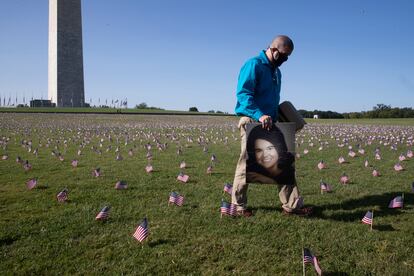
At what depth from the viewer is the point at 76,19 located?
69875 millimetres

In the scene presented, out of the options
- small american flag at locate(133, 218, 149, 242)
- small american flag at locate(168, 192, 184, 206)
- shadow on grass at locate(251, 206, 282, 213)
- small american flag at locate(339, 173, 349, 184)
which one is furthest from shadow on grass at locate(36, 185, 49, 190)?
small american flag at locate(339, 173, 349, 184)

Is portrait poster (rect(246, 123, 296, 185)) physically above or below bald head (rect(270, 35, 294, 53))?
below

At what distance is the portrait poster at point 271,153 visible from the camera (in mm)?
5160

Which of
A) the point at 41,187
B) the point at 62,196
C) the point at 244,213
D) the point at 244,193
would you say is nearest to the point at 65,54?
the point at 41,187

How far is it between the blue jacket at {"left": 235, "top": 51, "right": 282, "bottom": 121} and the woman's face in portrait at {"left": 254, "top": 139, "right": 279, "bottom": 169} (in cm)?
37

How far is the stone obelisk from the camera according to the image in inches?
2688

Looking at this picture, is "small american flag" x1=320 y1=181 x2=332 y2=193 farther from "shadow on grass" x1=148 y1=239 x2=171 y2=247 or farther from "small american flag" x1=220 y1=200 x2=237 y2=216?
"shadow on grass" x1=148 y1=239 x2=171 y2=247

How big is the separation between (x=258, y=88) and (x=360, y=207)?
2.70m

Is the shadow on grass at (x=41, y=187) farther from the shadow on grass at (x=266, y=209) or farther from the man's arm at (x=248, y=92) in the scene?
the man's arm at (x=248, y=92)

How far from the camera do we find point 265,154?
5223 millimetres

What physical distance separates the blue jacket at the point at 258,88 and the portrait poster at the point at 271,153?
27 centimetres

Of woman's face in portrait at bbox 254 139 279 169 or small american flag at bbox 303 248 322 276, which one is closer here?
small american flag at bbox 303 248 322 276

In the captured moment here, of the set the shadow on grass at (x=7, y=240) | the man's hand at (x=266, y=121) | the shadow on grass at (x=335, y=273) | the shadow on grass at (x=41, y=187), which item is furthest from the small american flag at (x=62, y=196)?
the shadow on grass at (x=335, y=273)

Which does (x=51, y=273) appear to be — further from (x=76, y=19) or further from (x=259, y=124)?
(x=76, y=19)
